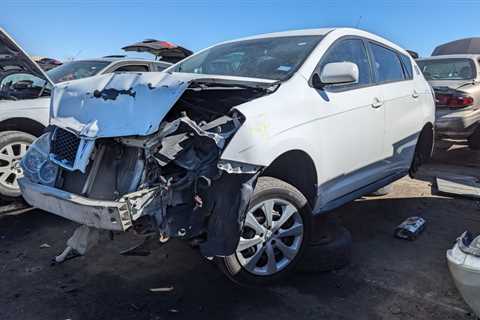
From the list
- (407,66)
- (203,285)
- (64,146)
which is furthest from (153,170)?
(407,66)

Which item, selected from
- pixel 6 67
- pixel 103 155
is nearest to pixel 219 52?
pixel 103 155

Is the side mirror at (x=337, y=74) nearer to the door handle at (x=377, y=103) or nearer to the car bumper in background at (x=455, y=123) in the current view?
the door handle at (x=377, y=103)

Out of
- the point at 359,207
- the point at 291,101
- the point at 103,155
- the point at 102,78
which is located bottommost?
the point at 359,207

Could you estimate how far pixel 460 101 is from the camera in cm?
689

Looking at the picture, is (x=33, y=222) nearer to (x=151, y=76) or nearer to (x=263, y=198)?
(x=151, y=76)

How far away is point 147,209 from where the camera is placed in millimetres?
2531

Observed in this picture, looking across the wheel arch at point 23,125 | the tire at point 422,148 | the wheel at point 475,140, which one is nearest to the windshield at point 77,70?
the wheel arch at point 23,125

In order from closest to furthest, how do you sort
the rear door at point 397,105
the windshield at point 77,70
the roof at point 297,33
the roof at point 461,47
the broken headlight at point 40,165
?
1. the broken headlight at point 40,165
2. the roof at point 297,33
3. the rear door at point 397,105
4. the windshield at point 77,70
5. the roof at point 461,47

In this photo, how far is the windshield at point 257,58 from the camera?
11.2ft

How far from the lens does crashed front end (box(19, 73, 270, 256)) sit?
257 centimetres

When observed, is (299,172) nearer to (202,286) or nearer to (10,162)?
(202,286)

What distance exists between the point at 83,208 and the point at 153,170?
1.55 ft

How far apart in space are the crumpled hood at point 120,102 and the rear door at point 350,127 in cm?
63

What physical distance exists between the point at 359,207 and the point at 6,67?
4.36 m
